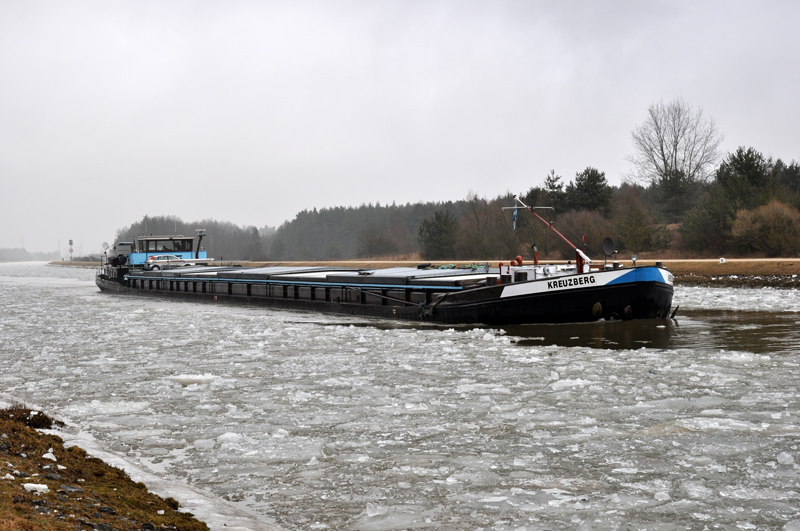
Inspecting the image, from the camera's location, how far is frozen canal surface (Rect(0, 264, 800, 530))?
4.90 meters

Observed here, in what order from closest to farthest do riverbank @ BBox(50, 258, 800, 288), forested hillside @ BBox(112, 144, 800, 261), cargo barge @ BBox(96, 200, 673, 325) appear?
cargo barge @ BBox(96, 200, 673, 325) < riverbank @ BBox(50, 258, 800, 288) < forested hillside @ BBox(112, 144, 800, 261)

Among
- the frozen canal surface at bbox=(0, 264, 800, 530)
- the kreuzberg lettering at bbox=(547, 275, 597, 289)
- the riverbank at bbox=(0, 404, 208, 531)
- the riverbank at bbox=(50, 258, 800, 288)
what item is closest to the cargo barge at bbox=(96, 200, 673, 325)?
the kreuzberg lettering at bbox=(547, 275, 597, 289)

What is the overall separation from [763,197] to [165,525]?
1653 inches

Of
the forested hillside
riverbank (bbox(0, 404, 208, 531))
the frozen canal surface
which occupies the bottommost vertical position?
the frozen canal surface

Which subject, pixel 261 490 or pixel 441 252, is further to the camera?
pixel 441 252

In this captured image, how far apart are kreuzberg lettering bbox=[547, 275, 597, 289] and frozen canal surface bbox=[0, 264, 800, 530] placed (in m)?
1.62

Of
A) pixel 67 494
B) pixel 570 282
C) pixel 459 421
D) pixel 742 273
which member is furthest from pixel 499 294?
pixel 742 273

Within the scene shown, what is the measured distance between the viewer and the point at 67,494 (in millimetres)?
4328

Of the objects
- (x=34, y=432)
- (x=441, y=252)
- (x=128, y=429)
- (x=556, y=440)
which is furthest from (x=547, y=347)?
(x=441, y=252)

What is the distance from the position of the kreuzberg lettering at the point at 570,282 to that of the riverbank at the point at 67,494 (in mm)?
12125

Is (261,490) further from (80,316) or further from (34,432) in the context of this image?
(80,316)

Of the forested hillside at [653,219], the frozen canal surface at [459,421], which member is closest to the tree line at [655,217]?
the forested hillside at [653,219]

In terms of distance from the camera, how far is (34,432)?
609cm

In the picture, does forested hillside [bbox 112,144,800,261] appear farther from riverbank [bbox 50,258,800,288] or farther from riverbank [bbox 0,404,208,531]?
riverbank [bbox 0,404,208,531]
